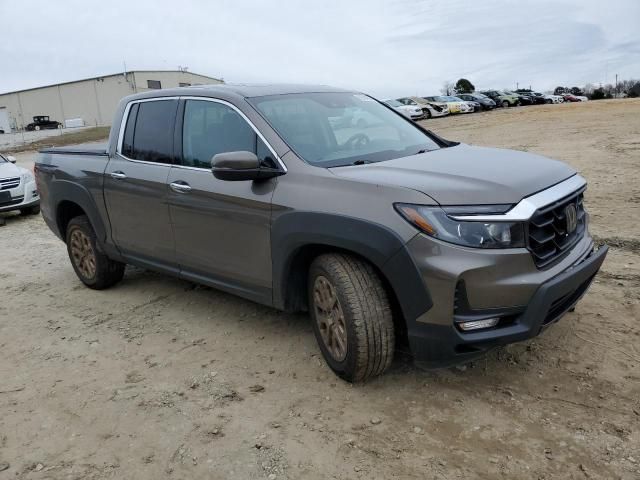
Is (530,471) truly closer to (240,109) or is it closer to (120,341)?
(240,109)

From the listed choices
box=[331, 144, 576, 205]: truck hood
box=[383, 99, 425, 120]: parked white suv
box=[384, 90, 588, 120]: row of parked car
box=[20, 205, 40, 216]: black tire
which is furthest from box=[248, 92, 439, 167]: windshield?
box=[383, 99, 425, 120]: parked white suv

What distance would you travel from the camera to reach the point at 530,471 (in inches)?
106

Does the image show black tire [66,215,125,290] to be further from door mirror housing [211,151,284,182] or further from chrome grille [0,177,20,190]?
chrome grille [0,177,20,190]

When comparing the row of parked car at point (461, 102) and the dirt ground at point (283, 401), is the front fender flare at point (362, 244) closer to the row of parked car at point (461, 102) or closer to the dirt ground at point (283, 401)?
the dirt ground at point (283, 401)

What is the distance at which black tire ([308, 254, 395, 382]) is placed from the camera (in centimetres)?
320

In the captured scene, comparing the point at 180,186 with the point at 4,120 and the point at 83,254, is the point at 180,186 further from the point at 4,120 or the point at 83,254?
the point at 4,120

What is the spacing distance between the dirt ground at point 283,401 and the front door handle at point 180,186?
110 centimetres

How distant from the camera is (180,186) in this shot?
4.22 m

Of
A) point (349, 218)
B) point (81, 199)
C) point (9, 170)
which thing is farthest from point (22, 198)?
point (349, 218)

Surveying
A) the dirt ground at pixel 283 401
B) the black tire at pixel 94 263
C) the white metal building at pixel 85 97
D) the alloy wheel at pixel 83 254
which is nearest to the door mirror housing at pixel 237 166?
the dirt ground at pixel 283 401

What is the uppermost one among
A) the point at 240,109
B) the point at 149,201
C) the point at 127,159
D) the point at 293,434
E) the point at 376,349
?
the point at 240,109

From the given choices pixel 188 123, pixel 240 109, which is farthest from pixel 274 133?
pixel 188 123

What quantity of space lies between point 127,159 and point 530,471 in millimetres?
3782

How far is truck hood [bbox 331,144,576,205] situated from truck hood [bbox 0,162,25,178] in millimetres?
8942
